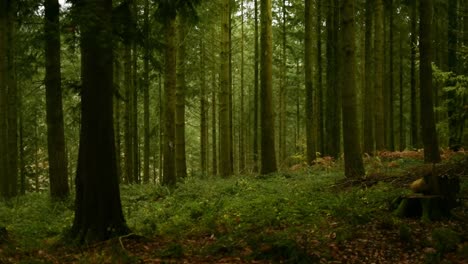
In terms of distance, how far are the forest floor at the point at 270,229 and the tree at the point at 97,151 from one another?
0.41m

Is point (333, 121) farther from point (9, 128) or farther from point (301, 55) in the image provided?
point (9, 128)

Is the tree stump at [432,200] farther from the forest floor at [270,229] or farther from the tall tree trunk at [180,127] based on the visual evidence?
the tall tree trunk at [180,127]

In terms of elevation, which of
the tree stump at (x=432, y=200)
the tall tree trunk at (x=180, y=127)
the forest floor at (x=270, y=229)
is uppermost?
the tall tree trunk at (x=180, y=127)

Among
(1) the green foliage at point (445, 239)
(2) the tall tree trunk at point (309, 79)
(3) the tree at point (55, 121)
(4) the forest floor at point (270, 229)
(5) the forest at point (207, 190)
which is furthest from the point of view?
(2) the tall tree trunk at point (309, 79)

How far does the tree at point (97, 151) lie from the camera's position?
807 cm

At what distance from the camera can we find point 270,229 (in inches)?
338

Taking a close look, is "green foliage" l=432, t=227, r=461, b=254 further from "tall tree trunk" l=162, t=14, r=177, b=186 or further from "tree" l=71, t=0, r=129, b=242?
"tall tree trunk" l=162, t=14, r=177, b=186

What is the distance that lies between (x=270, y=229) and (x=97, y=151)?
3.46m

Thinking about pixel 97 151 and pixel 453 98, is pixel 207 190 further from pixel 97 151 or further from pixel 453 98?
pixel 453 98

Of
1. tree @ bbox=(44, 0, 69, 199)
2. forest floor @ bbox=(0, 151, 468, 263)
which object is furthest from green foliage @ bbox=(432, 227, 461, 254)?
tree @ bbox=(44, 0, 69, 199)

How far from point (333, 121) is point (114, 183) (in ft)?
44.4

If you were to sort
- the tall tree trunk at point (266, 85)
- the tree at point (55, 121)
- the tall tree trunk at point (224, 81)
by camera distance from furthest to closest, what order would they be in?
1. the tall tree trunk at point (224, 81)
2. the tall tree trunk at point (266, 85)
3. the tree at point (55, 121)

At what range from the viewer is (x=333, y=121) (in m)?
20.2

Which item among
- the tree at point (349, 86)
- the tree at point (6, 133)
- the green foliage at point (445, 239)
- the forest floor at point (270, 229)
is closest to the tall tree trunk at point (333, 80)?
the forest floor at point (270, 229)
